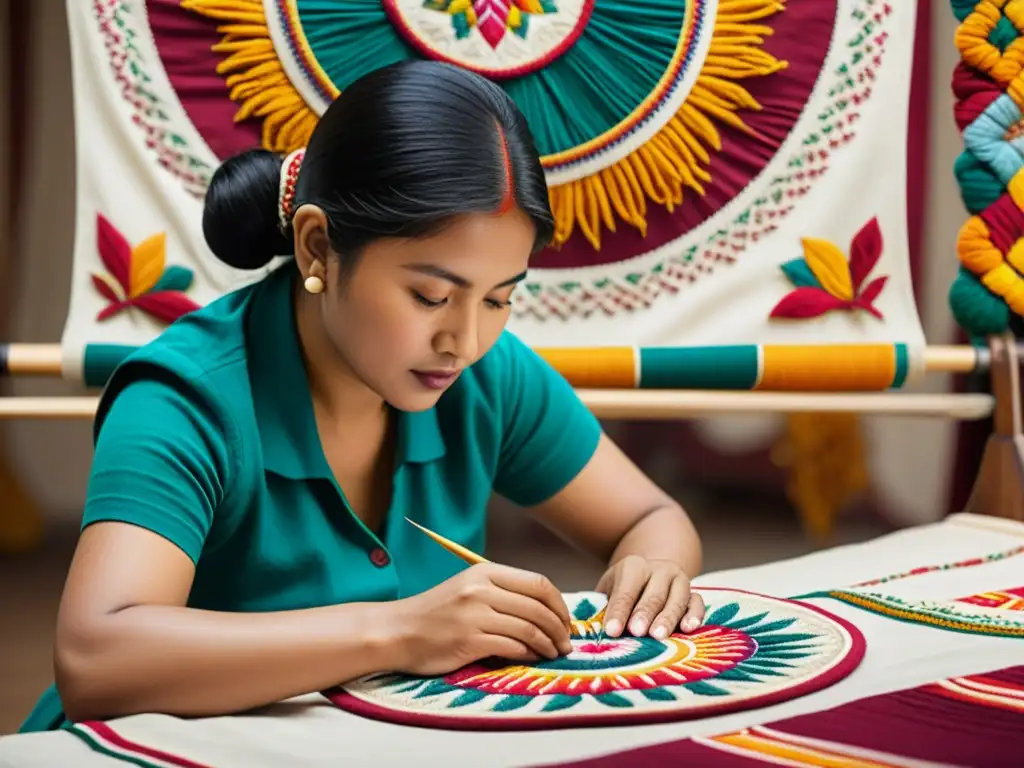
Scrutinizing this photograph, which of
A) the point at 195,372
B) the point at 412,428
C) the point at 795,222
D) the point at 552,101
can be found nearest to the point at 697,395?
the point at 795,222

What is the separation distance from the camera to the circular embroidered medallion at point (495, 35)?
5.09ft

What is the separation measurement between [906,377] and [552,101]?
594mm


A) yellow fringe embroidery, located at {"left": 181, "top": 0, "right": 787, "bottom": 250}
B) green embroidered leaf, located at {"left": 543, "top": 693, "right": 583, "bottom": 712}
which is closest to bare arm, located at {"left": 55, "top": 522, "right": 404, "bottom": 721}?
green embroidered leaf, located at {"left": 543, "top": 693, "right": 583, "bottom": 712}

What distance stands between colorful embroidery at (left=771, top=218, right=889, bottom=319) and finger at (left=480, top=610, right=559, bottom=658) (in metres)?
0.86

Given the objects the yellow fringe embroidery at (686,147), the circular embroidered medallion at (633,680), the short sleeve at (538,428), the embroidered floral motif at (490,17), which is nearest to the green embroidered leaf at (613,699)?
the circular embroidered medallion at (633,680)

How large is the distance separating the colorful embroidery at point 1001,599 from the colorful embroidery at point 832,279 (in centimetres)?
55

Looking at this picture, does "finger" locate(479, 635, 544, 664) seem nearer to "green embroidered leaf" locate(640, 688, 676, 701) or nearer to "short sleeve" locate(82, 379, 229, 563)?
"green embroidered leaf" locate(640, 688, 676, 701)

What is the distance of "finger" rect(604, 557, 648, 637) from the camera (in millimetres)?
926

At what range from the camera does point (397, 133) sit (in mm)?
887

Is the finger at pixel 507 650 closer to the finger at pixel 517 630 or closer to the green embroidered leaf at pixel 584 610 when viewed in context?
the finger at pixel 517 630

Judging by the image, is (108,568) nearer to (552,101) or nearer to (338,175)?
(338,175)

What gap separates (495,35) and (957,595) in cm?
90

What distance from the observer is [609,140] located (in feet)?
5.18

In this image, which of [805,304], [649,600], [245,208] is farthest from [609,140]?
[649,600]
